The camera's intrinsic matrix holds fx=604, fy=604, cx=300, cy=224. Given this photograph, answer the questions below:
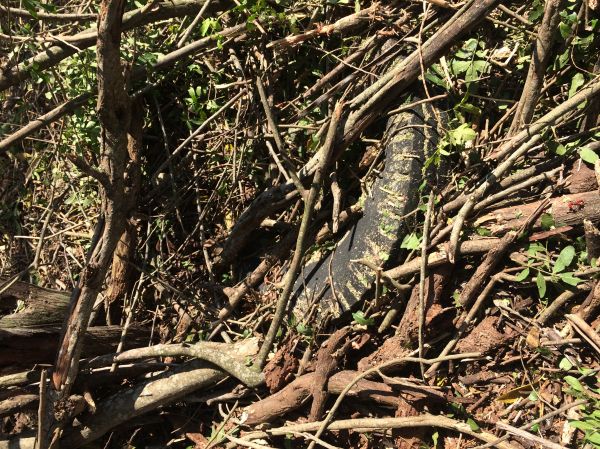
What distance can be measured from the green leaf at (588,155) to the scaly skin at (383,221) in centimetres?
70

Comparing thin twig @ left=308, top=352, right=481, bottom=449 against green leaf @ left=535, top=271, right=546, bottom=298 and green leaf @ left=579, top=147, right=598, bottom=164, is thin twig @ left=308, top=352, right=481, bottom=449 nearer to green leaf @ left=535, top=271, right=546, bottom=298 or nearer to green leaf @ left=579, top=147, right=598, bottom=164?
green leaf @ left=535, top=271, right=546, bottom=298

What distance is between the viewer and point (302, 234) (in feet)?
9.86

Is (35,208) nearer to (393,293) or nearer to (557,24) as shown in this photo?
(393,293)

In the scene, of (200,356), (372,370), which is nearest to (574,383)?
(372,370)

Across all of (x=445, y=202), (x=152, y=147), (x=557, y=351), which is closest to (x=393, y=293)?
(x=445, y=202)

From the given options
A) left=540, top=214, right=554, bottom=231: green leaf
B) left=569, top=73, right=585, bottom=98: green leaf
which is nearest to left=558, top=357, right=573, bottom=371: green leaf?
left=540, top=214, right=554, bottom=231: green leaf

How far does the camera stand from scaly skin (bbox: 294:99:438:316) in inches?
116

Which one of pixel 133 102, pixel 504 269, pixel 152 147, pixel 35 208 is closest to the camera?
pixel 504 269

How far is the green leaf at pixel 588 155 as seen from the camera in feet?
8.29

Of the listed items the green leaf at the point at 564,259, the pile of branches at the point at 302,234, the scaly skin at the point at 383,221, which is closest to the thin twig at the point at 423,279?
the pile of branches at the point at 302,234

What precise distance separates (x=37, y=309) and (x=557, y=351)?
99.3 inches

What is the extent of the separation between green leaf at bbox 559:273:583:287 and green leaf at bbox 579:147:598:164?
49 centimetres

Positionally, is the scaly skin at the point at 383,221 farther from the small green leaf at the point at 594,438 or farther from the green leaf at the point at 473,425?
the small green leaf at the point at 594,438

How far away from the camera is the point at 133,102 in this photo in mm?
3521
